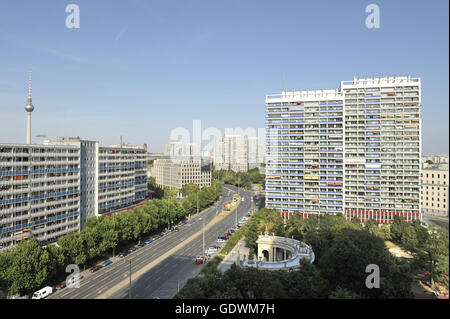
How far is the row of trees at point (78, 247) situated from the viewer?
93.7ft

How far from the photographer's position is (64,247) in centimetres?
3416

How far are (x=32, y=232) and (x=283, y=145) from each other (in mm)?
41576

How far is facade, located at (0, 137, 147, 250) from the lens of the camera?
118ft

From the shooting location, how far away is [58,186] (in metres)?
42.6

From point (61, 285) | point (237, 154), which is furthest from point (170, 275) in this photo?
point (237, 154)

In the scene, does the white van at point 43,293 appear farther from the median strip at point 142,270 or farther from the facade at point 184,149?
the facade at point 184,149

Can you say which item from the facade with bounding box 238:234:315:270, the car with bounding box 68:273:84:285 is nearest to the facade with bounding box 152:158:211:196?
the car with bounding box 68:273:84:285

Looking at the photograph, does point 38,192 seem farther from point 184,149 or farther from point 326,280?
point 184,149

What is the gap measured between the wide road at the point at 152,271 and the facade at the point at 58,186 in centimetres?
1026

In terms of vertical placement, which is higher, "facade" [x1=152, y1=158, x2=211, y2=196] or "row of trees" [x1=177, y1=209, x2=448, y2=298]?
"facade" [x1=152, y1=158, x2=211, y2=196]

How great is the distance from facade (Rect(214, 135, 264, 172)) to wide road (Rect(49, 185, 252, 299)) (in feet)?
297

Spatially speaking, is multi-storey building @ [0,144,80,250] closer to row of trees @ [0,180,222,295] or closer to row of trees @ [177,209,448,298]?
row of trees @ [0,180,222,295]
